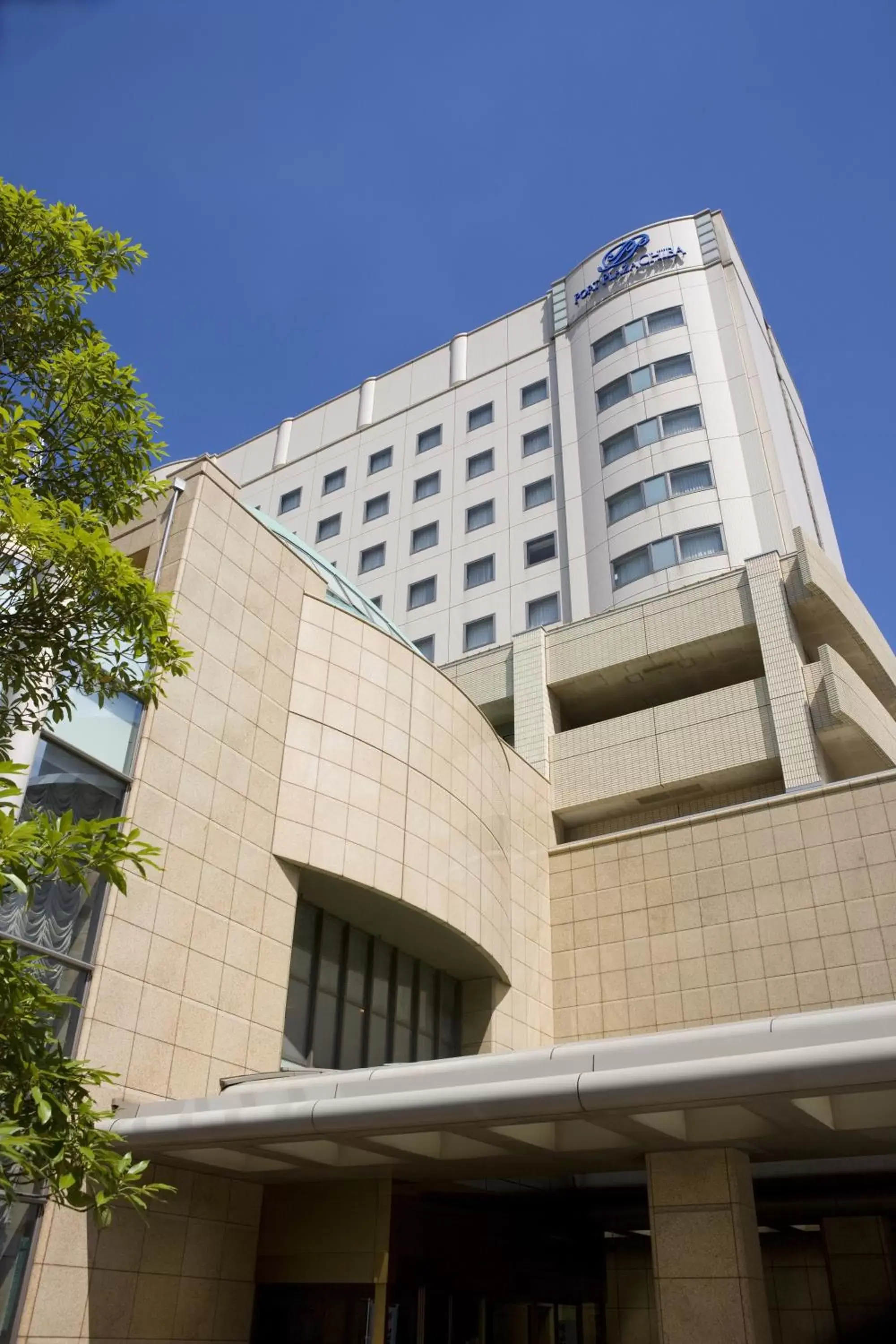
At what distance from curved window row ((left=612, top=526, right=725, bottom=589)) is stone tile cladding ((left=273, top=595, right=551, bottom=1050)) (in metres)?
12.5

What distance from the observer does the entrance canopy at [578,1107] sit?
32.1 feet

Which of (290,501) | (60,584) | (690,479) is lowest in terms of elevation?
(60,584)

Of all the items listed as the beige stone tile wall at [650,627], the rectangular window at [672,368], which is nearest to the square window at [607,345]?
the rectangular window at [672,368]

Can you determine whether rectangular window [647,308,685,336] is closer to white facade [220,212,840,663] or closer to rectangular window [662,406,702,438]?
white facade [220,212,840,663]

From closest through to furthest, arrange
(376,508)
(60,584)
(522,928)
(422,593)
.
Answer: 1. (60,584)
2. (522,928)
3. (422,593)
4. (376,508)

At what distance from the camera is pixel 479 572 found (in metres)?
43.0

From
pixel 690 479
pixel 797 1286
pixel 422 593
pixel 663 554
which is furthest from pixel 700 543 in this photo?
pixel 797 1286

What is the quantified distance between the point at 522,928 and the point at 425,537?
922 inches

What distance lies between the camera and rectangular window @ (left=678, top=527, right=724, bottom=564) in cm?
3597

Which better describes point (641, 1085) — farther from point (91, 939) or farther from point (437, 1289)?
point (437, 1289)

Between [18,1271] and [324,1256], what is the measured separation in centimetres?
513

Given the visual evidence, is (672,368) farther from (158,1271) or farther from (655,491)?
(158,1271)

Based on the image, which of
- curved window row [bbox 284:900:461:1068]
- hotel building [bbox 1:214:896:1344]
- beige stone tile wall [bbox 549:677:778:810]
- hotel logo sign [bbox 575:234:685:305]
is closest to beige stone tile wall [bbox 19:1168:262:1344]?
hotel building [bbox 1:214:896:1344]

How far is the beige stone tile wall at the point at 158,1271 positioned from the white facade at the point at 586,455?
2584 cm
